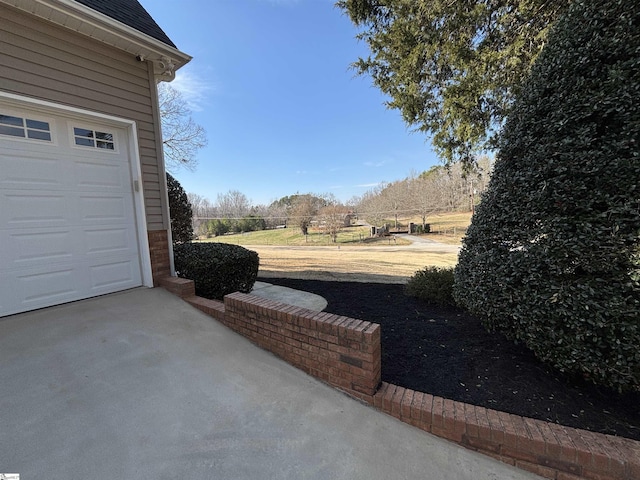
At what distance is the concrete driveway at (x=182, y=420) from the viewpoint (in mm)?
1538

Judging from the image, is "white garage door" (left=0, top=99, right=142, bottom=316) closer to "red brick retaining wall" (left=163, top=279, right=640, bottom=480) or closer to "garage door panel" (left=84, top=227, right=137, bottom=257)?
"garage door panel" (left=84, top=227, right=137, bottom=257)

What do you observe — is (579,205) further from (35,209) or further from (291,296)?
(35,209)

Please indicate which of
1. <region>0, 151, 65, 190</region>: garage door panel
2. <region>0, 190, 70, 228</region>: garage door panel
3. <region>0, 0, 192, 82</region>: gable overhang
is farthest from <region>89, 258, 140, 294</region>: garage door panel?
<region>0, 0, 192, 82</region>: gable overhang

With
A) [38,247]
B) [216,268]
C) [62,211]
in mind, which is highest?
[62,211]

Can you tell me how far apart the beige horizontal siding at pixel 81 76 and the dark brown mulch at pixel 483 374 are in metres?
3.74

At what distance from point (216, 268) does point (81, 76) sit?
2.84 metres

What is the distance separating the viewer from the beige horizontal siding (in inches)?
114

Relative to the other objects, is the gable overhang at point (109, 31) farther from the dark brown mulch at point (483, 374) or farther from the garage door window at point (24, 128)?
the dark brown mulch at point (483, 374)

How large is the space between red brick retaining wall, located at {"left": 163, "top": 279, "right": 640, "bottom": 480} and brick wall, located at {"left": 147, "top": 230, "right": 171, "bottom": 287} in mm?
1868

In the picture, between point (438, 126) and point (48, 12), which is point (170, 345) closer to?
point (48, 12)

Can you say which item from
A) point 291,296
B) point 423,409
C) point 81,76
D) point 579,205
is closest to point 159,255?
point 291,296

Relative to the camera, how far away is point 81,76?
335cm

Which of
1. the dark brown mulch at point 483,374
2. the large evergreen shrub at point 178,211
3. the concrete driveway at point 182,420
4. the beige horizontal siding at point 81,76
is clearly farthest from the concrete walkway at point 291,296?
the large evergreen shrub at point 178,211

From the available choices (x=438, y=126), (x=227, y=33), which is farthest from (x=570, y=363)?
(x=227, y=33)
